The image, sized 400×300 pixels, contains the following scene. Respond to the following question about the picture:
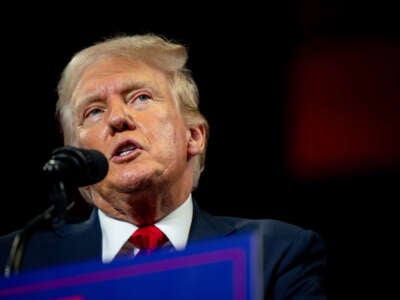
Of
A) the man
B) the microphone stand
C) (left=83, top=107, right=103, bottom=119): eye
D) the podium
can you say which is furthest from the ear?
the podium

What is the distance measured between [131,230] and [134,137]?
0.84 feet

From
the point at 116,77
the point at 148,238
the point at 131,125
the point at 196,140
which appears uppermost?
the point at 116,77

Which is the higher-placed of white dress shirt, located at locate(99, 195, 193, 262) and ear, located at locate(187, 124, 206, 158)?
ear, located at locate(187, 124, 206, 158)

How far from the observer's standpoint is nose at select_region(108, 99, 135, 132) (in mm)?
1996

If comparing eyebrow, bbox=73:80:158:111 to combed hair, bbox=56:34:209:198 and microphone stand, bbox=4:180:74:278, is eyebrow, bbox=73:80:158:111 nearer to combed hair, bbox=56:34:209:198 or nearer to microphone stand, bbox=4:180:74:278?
combed hair, bbox=56:34:209:198

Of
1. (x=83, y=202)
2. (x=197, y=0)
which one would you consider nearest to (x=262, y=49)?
(x=197, y=0)

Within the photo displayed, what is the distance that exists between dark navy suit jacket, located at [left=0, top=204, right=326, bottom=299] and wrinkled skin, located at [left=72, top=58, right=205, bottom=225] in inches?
4.1

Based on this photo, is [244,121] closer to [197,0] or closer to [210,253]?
[197,0]

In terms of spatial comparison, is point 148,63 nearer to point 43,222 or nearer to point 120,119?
point 120,119

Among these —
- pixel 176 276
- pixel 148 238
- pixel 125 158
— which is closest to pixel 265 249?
pixel 148 238

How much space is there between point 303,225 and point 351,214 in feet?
0.48

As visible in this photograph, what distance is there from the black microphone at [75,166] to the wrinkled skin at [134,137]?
505mm

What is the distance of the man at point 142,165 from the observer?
6.28 ft

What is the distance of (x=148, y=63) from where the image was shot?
86.7 inches
